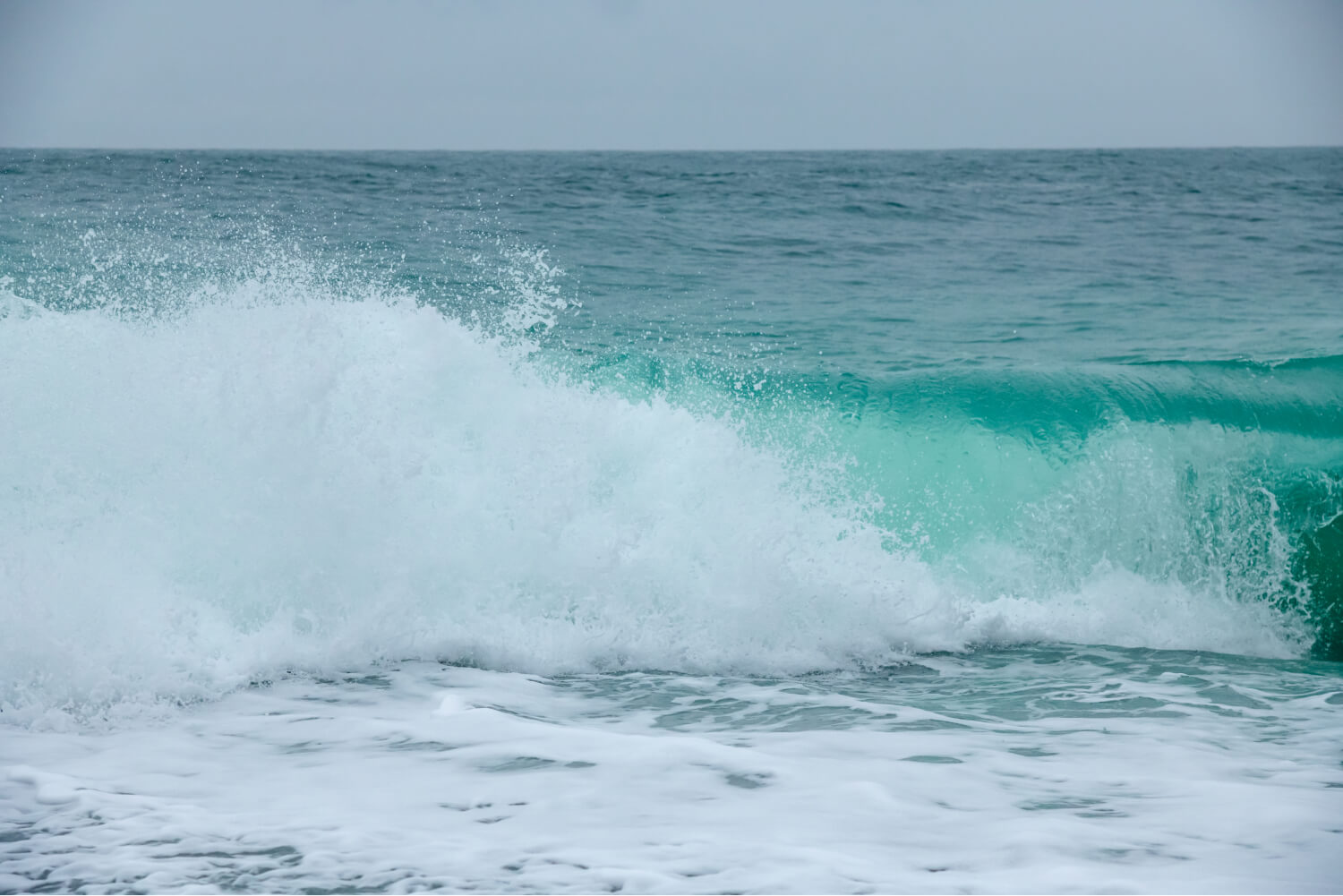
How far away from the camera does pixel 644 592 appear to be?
5707 millimetres

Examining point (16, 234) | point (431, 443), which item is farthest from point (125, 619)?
point (16, 234)

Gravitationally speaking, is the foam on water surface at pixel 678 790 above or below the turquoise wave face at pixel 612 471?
below

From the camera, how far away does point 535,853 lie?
308 cm

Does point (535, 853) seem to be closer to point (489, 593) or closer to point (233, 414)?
point (489, 593)

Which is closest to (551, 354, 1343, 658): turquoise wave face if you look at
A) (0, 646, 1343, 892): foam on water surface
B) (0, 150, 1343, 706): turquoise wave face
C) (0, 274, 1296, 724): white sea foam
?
(0, 150, 1343, 706): turquoise wave face

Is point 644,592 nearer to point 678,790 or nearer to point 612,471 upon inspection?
point 612,471

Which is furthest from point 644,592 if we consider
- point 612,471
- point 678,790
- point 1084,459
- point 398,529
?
point 1084,459

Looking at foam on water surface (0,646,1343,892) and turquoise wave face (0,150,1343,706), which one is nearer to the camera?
foam on water surface (0,646,1343,892)

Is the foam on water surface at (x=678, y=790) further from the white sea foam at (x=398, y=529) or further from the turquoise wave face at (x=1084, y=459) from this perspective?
the turquoise wave face at (x=1084, y=459)

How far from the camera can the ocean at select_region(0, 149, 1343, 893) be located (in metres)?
3.23

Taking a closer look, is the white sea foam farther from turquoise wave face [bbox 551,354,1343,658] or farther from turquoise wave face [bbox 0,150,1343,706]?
turquoise wave face [bbox 551,354,1343,658]

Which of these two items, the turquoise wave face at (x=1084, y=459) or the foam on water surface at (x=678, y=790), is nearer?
the foam on water surface at (x=678, y=790)

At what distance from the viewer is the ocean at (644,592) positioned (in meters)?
3.23

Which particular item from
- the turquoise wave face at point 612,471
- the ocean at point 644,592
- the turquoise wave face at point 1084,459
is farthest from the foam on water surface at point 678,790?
the turquoise wave face at point 1084,459
